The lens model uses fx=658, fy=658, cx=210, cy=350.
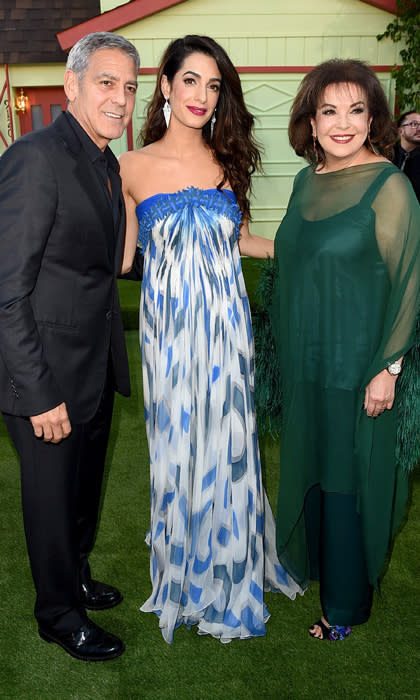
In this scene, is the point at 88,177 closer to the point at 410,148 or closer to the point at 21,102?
the point at 410,148

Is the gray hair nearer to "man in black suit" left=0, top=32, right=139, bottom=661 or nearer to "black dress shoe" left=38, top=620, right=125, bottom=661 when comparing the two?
"man in black suit" left=0, top=32, right=139, bottom=661

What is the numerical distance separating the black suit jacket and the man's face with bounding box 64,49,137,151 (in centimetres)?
10

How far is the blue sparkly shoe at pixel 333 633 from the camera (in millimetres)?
2613

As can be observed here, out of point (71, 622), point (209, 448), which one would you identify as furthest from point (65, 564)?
point (209, 448)

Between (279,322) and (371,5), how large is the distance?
308 inches

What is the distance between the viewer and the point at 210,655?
2521mm

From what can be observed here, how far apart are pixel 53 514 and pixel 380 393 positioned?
1.23 m

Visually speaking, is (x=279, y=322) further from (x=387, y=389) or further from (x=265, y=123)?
(x=265, y=123)

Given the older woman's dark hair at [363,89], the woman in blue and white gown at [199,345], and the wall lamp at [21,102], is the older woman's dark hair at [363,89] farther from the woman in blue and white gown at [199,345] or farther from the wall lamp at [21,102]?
the wall lamp at [21,102]

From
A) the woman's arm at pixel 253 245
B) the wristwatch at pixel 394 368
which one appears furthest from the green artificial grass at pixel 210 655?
the woman's arm at pixel 253 245

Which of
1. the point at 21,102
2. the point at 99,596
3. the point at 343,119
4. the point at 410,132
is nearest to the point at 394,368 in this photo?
the point at 343,119

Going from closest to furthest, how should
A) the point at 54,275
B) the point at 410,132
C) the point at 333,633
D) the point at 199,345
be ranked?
the point at 54,275
the point at 199,345
the point at 333,633
the point at 410,132

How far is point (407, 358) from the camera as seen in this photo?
2422mm

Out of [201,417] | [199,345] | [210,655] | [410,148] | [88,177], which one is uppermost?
[410,148]
